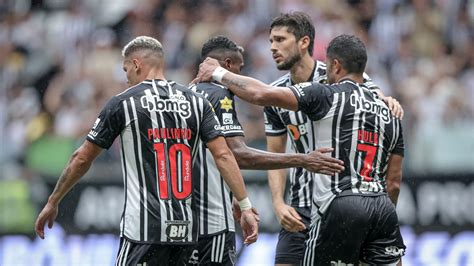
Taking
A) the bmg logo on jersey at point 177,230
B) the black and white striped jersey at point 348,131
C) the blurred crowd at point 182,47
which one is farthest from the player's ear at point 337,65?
the blurred crowd at point 182,47

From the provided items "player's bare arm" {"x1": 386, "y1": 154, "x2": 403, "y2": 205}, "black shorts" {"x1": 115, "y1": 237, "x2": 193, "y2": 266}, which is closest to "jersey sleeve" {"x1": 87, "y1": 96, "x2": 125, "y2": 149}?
"black shorts" {"x1": 115, "y1": 237, "x2": 193, "y2": 266}

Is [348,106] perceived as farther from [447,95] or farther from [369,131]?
[447,95]

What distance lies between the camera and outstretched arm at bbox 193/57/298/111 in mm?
7398

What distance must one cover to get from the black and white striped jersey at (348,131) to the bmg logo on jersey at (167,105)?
81 cm

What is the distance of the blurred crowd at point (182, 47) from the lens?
1425cm

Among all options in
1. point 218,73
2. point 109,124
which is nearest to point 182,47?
point 218,73

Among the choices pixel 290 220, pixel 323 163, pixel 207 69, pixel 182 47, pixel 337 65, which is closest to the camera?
pixel 323 163

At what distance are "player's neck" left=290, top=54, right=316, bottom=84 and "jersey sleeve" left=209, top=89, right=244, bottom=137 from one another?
851mm

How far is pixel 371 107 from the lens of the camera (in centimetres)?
760

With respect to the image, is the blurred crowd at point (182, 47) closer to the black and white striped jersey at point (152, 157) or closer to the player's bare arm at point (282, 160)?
the player's bare arm at point (282, 160)

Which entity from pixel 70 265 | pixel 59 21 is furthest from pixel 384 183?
pixel 59 21

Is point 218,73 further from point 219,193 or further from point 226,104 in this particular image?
point 219,193

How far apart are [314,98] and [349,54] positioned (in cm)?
54

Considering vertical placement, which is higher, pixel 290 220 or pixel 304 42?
pixel 304 42
